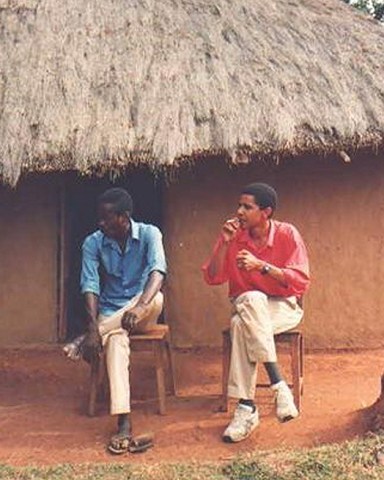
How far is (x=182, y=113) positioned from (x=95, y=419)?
266 centimetres

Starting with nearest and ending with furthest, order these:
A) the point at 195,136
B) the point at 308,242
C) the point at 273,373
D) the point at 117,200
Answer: the point at 273,373
the point at 117,200
the point at 195,136
the point at 308,242

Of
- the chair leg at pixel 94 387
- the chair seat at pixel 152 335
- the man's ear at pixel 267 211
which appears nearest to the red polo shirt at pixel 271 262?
the man's ear at pixel 267 211

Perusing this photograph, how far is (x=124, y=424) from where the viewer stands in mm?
4441

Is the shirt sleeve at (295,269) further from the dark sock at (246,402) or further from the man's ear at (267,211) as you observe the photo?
the dark sock at (246,402)

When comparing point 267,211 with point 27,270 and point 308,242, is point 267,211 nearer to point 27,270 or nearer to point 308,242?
point 308,242

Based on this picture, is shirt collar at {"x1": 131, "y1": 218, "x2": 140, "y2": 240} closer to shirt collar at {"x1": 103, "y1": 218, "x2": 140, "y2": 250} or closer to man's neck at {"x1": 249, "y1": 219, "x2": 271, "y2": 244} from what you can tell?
shirt collar at {"x1": 103, "y1": 218, "x2": 140, "y2": 250}

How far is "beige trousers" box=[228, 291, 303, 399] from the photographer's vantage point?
441 cm

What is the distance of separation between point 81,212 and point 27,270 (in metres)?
1.06

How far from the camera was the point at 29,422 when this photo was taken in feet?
16.0

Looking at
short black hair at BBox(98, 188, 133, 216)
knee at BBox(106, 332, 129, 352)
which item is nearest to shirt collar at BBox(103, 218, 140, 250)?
short black hair at BBox(98, 188, 133, 216)

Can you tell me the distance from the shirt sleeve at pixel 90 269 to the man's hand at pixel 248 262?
980 mm

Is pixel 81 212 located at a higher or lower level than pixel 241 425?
higher

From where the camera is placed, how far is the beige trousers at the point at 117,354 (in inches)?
174

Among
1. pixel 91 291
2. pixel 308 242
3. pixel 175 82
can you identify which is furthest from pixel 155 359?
pixel 175 82
